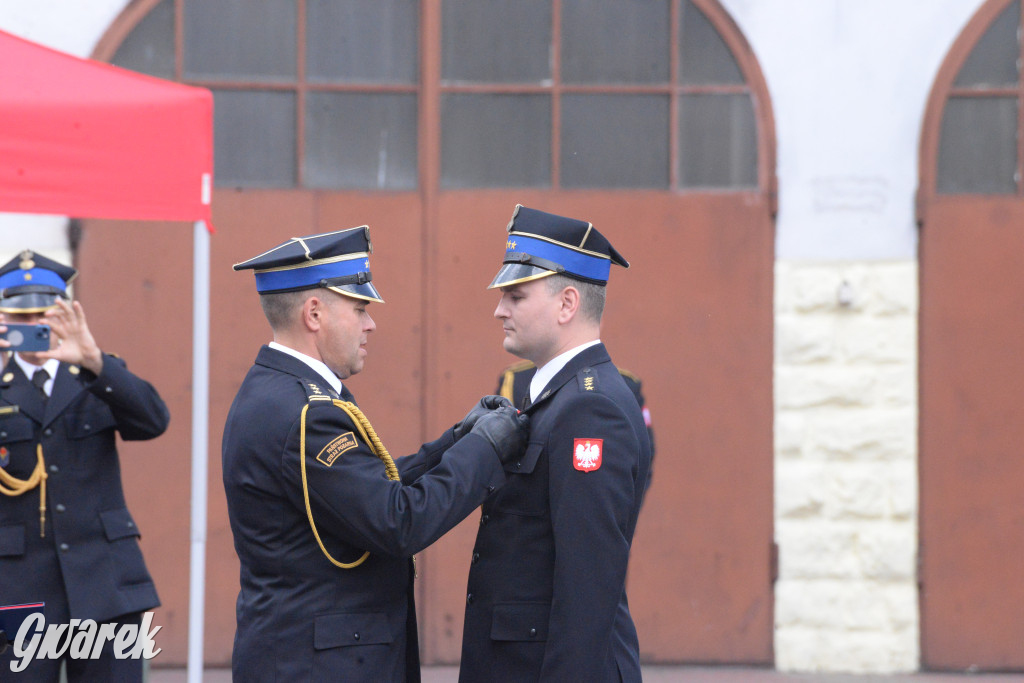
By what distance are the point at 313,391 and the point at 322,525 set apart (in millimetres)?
330

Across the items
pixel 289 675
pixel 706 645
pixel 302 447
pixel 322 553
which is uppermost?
pixel 302 447

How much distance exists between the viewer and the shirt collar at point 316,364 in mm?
2885

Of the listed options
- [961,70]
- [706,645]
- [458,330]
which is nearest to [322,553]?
[458,330]

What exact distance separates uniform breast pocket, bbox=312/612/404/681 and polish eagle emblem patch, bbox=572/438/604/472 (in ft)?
2.08

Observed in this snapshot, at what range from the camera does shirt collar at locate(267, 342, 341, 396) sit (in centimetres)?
288

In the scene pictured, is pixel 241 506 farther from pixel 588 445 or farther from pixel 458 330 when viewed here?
pixel 458 330

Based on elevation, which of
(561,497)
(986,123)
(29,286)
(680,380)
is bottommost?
(561,497)

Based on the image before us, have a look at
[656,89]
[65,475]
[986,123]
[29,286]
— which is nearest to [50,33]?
[29,286]

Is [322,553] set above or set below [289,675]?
above

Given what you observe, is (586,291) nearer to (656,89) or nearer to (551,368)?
(551,368)

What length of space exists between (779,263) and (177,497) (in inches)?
127

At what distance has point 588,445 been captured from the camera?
2676 millimetres

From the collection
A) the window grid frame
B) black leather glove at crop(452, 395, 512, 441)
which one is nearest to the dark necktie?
black leather glove at crop(452, 395, 512, 441)

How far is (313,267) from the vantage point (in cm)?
→ 288
